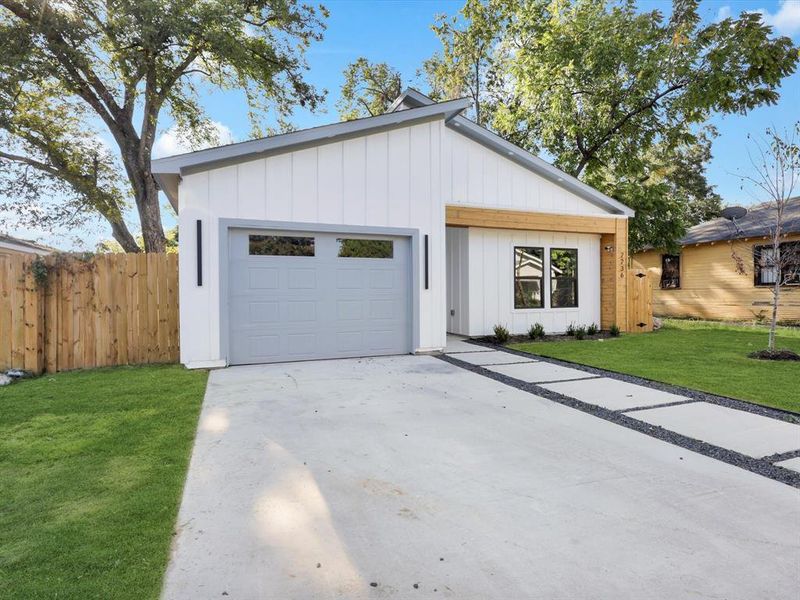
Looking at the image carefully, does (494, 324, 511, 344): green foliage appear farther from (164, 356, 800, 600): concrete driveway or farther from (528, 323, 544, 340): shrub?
(164, 356, 800, 600): concrete driveway

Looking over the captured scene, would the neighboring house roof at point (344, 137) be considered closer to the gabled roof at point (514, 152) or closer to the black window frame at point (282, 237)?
the gabled roof at point (514, 152)

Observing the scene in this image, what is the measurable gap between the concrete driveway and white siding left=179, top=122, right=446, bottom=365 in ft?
9.45

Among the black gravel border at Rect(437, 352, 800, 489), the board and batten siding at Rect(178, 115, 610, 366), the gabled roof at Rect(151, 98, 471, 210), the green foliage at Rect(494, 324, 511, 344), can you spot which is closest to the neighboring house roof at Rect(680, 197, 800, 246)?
the green foliage at Rect(494, 324, 511, 344)

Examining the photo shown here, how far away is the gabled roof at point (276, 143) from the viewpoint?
629cm

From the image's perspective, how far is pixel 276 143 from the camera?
6738mm

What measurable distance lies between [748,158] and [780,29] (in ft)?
20.0

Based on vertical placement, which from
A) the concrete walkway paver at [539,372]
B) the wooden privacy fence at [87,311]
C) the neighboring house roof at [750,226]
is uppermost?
the neighboring house roof at [750,226]

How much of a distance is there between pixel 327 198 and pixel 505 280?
16.4ft

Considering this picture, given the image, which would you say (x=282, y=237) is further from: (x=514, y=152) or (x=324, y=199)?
(x=514, y=152)

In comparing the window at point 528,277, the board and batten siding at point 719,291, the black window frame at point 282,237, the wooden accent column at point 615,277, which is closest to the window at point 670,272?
the board and batten siding at point 719,291

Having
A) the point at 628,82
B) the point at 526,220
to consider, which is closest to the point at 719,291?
the point at 628,82

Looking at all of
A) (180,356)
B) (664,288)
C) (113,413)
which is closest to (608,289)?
(664,288)

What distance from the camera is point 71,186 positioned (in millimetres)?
14484

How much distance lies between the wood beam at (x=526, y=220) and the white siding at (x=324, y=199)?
1189 millimetres
